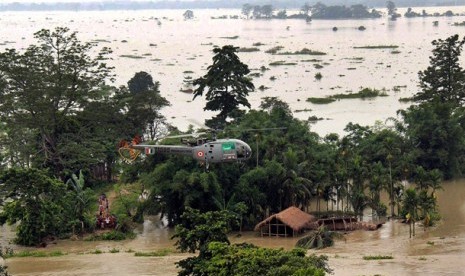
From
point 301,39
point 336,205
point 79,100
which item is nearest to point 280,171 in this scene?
point 336,205

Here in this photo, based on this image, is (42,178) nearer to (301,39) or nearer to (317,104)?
(317,104)

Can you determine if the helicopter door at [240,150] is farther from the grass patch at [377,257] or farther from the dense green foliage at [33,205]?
the dense green foliage at [33,205]

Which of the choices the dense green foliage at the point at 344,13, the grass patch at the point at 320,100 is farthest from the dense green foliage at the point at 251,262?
the dense green foliage at the point at 344,13

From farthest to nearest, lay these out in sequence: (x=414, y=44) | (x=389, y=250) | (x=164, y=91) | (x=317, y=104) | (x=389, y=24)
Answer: (x=389, y=24) → (x=414, y=44) → (x=164, y=91) → (x=317, y=104) → (x=389, y=250)

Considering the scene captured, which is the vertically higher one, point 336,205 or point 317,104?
point 317,104

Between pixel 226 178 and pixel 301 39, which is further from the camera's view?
pixel 301 39

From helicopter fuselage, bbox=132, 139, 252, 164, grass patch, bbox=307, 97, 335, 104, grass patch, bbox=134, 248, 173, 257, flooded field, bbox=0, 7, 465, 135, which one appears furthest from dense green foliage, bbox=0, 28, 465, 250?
grass patch, bbox=307, 97, 335, 104

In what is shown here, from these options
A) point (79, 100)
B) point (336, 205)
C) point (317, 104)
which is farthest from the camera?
point (317, 104)
